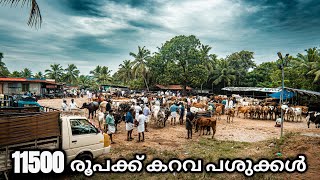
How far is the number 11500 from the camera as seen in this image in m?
5.55

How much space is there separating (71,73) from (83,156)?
6419 cm

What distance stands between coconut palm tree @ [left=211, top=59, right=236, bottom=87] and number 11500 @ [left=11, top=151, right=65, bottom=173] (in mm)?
46732

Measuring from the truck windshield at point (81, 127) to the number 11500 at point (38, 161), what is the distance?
33.1 inches

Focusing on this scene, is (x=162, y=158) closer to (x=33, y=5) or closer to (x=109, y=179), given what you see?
(x=109, y=179)

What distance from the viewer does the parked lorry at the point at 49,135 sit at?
533cm

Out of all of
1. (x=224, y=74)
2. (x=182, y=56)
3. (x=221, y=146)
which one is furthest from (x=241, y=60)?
(x=221, y=146)

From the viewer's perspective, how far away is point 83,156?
702cm

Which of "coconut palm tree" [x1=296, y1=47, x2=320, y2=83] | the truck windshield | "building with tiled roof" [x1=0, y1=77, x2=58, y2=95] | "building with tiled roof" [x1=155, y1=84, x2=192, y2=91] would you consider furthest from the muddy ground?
"building with tiled roof" [x1=155, y1=84, x2=192, y2=91]

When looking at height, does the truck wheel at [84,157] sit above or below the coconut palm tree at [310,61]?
below

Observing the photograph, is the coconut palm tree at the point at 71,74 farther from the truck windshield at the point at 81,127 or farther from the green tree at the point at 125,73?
the truck windshield at the point at 81,127

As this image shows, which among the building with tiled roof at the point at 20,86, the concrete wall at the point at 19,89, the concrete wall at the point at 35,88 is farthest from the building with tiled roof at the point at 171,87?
the concrete wall at the point at 19,89

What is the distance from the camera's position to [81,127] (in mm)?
7117

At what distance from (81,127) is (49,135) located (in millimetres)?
1140

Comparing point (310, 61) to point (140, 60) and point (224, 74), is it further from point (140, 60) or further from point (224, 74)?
point (140, 60)
